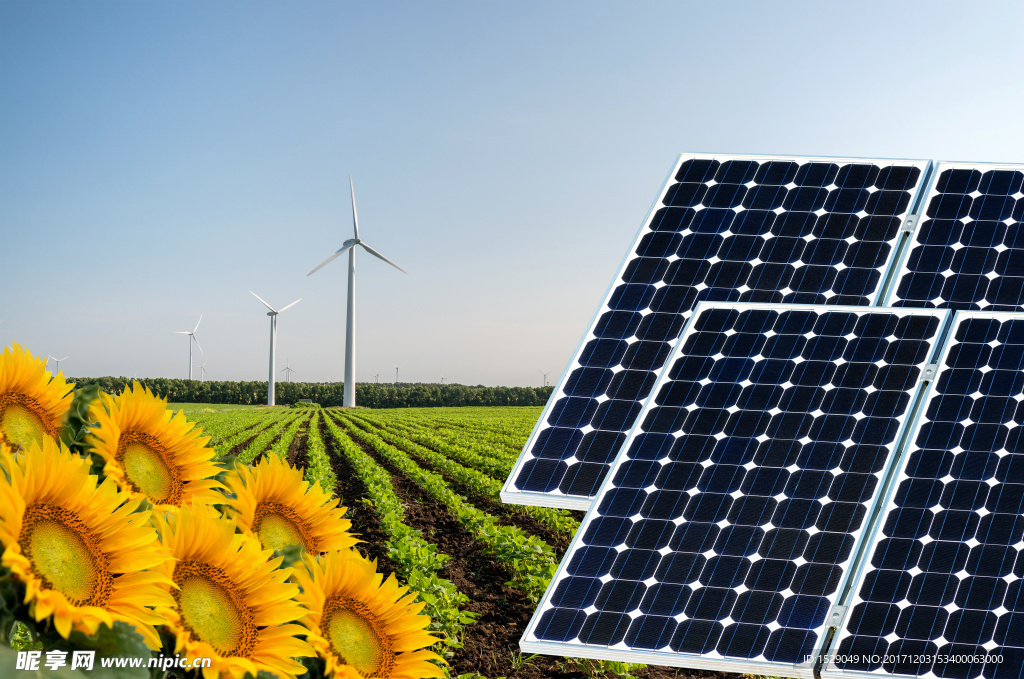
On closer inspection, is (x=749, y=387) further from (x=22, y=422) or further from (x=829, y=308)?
(x=22, y=422)

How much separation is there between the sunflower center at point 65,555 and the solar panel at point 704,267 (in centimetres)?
868

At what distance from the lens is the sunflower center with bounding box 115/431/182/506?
165 cm

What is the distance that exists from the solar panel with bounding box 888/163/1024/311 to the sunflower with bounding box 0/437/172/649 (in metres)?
12.5

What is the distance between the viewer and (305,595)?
142 cm

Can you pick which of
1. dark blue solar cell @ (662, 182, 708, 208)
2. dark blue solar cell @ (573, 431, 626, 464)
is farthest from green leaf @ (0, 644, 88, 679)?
dark blue solar cell @ (662, 182, 708, 208)

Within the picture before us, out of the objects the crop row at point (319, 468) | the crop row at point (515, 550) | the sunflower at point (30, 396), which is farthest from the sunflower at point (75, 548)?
the crop row at point (319, 468)

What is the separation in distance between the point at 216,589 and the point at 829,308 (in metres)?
10.1

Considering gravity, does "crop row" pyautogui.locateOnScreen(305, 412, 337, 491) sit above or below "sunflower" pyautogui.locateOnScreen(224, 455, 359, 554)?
below

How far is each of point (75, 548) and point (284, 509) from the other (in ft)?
2.00

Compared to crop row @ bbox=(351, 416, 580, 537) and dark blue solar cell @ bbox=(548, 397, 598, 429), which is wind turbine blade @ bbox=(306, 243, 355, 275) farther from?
dark blue solar cell @ bbox=(548, 397, 598, 429)

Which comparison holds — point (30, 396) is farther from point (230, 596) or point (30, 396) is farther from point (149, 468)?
point (230, 596)

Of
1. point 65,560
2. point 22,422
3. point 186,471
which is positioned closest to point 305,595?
point 65,560

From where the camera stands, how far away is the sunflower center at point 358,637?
4.88 feet

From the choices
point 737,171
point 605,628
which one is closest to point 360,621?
point 605,628
